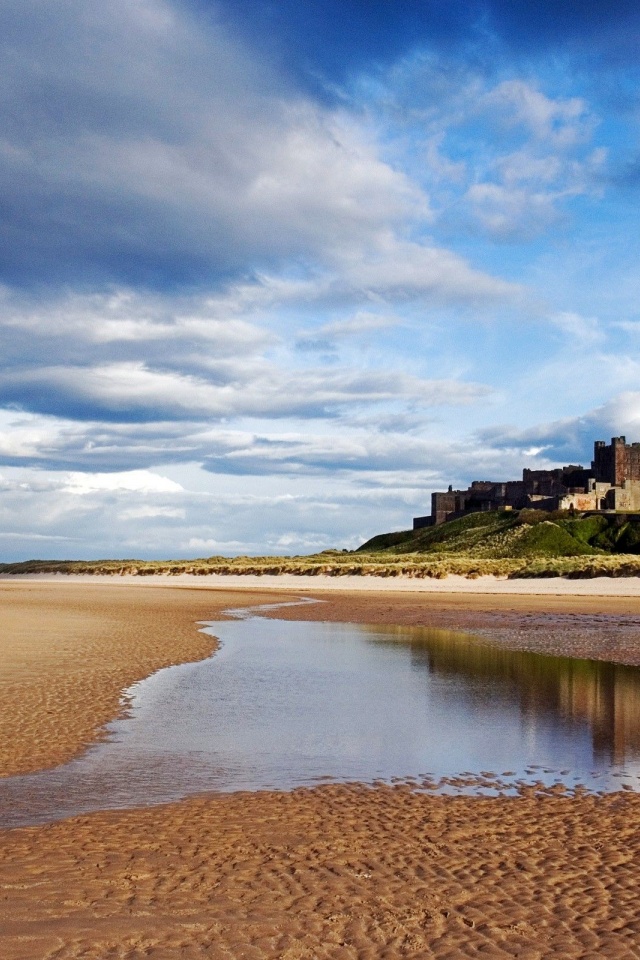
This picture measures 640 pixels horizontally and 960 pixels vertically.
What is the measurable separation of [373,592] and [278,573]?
67.6 ft

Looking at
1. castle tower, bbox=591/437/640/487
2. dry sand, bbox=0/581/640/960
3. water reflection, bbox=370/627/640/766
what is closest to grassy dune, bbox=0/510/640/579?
castle tower, bbox=591/437/640/487

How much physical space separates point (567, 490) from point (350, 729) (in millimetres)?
110277

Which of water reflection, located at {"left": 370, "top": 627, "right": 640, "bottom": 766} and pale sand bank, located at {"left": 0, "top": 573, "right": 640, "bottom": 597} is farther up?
pale sand bank, located at {"left": 0, "top": 573, "right": 640, "bottom": 597}

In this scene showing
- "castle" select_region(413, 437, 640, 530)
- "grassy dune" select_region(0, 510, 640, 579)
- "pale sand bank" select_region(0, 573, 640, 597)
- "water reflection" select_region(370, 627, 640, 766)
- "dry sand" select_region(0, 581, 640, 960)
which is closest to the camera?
"dry sand" select_region(0, 581, 640, 960)

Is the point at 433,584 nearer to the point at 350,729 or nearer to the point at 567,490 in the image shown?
the point at 350,729

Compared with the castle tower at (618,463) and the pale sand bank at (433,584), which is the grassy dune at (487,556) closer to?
the pale sand bank at (433,584)

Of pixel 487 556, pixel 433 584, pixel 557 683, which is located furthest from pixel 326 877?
pixel 487 556

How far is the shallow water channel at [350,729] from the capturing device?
11102 millimetres

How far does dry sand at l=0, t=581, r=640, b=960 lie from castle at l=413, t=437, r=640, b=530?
337ft

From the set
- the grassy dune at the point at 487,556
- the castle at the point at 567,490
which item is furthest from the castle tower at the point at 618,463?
the grassy dune at the point at 487,556

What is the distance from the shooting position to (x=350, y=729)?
48.0 feet

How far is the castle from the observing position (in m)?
113

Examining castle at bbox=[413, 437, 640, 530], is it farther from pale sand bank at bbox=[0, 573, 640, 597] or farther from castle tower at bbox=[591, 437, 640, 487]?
pale sand bank at bbox=[0, 573, 640, 597]

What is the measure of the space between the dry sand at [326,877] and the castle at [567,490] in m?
103
